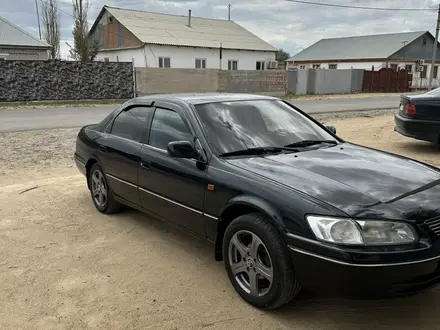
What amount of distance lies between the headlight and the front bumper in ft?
0.33

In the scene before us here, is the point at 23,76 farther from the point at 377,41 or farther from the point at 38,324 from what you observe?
the point at 377,41

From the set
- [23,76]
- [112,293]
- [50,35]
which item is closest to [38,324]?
[112,293]

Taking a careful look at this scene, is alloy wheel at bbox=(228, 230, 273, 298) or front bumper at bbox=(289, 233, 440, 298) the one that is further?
alloy wheel at bbox=(228, 230, 273, 298)

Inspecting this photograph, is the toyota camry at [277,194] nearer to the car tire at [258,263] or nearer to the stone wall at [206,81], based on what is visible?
the car tire at [258,263]

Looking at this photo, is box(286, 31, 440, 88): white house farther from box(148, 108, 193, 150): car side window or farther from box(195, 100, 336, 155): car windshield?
box(148, 108, 193, 150): car side window

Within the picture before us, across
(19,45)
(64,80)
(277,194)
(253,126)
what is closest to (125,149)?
(253,126)

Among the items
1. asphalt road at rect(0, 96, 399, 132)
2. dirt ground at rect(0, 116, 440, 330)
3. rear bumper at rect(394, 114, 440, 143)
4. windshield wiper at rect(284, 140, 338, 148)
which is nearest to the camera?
dirt ground at rect(0, 116, 440, 330)

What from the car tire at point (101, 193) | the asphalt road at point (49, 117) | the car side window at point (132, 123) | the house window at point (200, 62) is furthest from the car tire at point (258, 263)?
the house window at point (200, 62)

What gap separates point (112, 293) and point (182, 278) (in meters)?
0.58

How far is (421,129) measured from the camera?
8.36m

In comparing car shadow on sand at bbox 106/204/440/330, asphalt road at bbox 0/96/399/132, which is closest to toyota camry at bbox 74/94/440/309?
car shadow on sand at bbox 106/204/440/330

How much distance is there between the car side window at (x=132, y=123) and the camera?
4.59 meters

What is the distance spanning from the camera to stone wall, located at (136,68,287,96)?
23938 mm

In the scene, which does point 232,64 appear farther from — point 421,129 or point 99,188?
point 99,188
